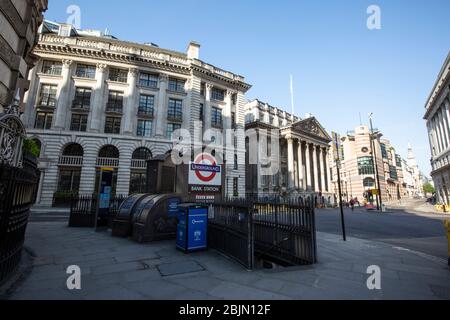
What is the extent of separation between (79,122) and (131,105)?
6.48 meters

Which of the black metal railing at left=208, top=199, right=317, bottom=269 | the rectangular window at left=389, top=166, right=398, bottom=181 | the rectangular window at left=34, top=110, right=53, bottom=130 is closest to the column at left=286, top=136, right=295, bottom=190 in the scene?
the rectangular window at left=34, top=110, right=53, bottom=130

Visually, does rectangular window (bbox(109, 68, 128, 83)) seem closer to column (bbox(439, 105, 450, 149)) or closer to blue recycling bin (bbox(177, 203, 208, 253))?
blue recycling bin (bbox(177, 203, 208, 253))

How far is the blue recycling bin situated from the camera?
21.1 ft

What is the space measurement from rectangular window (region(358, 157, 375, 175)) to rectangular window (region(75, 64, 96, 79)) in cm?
6914

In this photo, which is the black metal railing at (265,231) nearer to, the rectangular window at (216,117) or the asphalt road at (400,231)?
the asphalt road at (400,231)

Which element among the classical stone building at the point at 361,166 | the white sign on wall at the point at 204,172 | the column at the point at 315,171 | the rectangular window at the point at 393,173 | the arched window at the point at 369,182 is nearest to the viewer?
the white sign on wall at the point at 204,172

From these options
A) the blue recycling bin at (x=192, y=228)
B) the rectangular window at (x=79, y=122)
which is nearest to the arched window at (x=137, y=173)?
the rectangular window at (x=79, y=122)

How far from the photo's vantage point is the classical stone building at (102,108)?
25.1m

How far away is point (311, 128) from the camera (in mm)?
56406

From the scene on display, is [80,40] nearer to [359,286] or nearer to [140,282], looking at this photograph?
[140,282]

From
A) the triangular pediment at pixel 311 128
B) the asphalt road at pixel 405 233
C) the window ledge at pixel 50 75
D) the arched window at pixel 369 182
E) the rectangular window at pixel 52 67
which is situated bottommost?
the asphalt road at pixel 405 233

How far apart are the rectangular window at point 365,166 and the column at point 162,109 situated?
197ft

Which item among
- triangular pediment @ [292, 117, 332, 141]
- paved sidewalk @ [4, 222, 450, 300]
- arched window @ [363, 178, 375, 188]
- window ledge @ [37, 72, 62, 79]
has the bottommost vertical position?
paved sidewalk @ [4, 222, 450, 300]

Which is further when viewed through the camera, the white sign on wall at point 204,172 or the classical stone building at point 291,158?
the classical stone building at point 291,158
